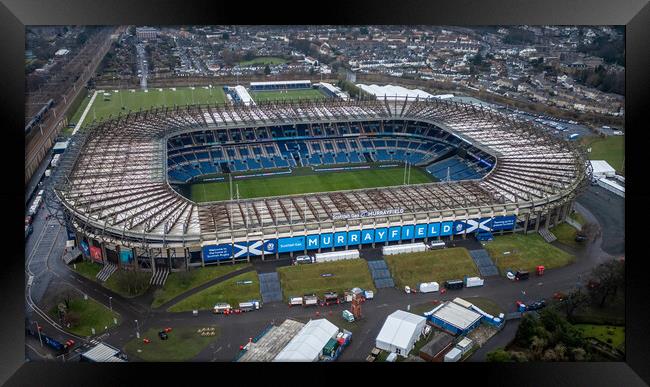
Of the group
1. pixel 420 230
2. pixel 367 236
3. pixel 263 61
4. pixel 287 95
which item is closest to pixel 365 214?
pixel 367 236

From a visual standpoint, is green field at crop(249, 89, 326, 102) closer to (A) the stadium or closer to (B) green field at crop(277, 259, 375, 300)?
(A) the stadium

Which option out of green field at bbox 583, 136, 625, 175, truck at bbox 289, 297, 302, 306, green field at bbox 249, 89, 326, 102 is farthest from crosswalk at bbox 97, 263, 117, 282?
green field at bbox 249, 89, 326, 102

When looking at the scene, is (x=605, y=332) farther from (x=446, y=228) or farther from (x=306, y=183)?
(x=306, y=183)

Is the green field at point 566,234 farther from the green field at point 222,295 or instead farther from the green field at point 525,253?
the green field at point 222,295

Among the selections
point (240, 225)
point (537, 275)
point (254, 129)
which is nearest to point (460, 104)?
point (254, 129)
